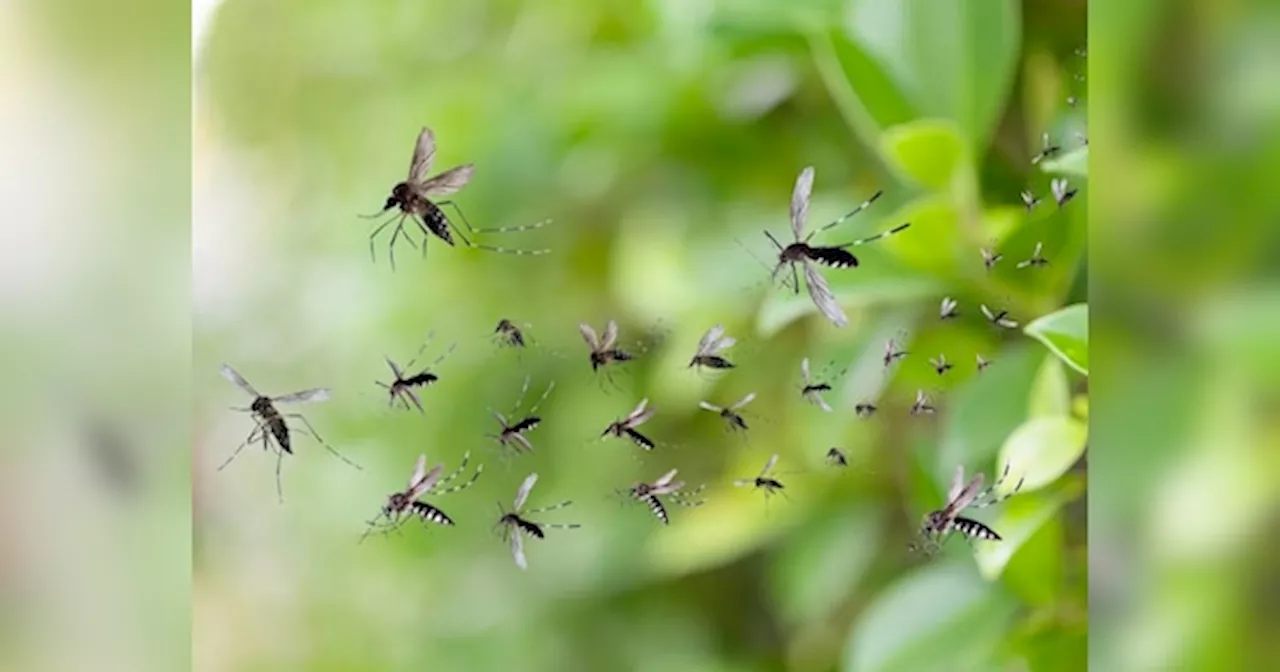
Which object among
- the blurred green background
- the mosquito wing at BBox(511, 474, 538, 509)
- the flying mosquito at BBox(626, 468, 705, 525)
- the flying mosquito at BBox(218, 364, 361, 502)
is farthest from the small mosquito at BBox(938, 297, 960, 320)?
the flying mosquito at BBox(218, 364, 361, 502)

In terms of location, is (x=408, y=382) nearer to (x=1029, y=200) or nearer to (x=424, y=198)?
(x=424, y=198)

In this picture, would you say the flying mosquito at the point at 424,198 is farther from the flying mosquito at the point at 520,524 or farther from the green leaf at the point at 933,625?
the green leaf at the point at 933,625

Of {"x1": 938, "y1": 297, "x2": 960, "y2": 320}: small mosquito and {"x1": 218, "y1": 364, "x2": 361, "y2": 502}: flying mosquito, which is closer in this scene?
{"x1": 218, "y1": 364, "x2": 361, "y2": 502}: flying mosquito

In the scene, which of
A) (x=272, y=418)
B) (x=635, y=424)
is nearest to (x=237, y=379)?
(x=272, y=418)

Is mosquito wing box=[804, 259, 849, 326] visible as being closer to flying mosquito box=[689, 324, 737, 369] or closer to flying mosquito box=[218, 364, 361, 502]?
flying mosquito box=[689, 324, 737, 369]

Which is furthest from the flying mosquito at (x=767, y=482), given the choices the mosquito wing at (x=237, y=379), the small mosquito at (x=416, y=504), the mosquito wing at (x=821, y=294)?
the mosquito wing at (x=237, y=379)

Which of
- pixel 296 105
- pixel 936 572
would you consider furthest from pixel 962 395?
pixel 296 105
